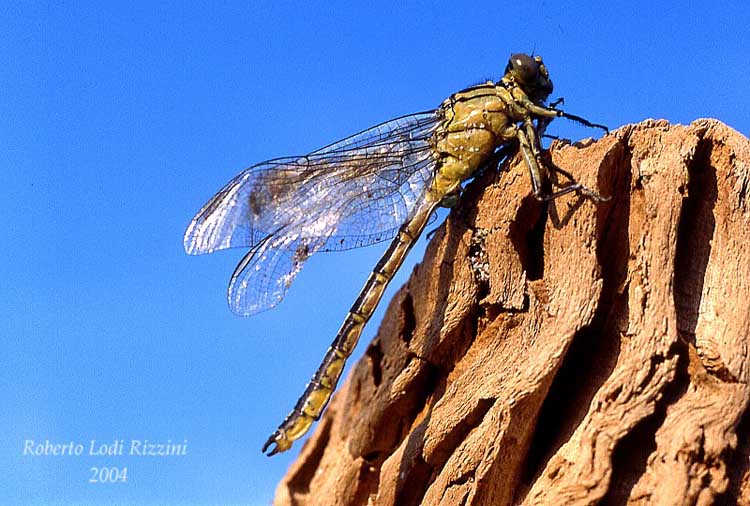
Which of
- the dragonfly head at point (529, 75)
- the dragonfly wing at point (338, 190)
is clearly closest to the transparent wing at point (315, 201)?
the dragonfly wing at point (338, 190)

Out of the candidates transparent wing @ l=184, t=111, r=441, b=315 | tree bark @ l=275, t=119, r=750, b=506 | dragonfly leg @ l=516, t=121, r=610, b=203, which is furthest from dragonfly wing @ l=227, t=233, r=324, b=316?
dragonfly leg @ l=516, t=121, r=610, b=203

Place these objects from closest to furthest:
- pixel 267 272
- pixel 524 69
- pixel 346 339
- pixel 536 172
A: pixel 536 172
pixel 346 339
pixel 524 69
pixel 267 272

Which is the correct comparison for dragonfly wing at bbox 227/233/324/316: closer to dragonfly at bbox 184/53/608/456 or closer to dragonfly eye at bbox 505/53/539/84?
dragonfly at bbox 184/53/608/456

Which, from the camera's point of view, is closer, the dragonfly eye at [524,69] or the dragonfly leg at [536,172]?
the dragonfly leg at [536,172]

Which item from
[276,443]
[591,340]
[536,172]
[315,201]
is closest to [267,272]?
[315,201]

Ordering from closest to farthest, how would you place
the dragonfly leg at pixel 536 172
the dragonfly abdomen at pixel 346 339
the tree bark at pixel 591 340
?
the tree bark at pixel 591 340
the dragonfly leg at pixel 536 172
the dragonfly abdomen at pixel 346 339

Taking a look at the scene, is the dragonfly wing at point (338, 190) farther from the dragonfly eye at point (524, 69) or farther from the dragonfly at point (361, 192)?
the dragonfly eye at point (524, 69)

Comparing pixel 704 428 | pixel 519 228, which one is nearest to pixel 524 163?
pixel 519 228

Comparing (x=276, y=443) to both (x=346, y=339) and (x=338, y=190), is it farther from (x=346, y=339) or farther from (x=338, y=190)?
(x=338, y=190)
